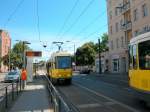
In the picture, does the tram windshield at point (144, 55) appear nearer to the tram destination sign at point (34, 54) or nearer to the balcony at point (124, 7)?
the tram destination sign at point (34, 54)

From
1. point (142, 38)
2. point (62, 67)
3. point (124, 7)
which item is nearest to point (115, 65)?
point (124, 7)

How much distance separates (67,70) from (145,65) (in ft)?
65.2

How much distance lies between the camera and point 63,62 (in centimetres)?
3294

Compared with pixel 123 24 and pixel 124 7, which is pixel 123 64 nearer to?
pixel 123 24

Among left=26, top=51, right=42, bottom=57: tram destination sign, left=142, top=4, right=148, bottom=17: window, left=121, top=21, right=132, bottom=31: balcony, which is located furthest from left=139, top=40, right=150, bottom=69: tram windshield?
left=121, top=21, right=132, bottom=31: balcony

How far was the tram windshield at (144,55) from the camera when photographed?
12.8m

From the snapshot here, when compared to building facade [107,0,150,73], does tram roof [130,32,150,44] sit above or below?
below

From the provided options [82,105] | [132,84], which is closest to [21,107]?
[82,105]

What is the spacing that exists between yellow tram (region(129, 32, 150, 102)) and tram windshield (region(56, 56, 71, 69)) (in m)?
17.7

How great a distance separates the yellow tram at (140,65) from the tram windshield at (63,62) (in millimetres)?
17713

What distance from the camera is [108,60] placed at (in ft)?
236

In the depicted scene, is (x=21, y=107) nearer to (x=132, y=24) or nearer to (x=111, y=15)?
(x=132, y=24)

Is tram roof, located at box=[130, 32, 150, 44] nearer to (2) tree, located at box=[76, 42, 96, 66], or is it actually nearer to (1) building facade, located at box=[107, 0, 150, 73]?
(1) building facade, located at box=[107, 0, 150, 73]

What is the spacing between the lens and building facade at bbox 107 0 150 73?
166 feet
